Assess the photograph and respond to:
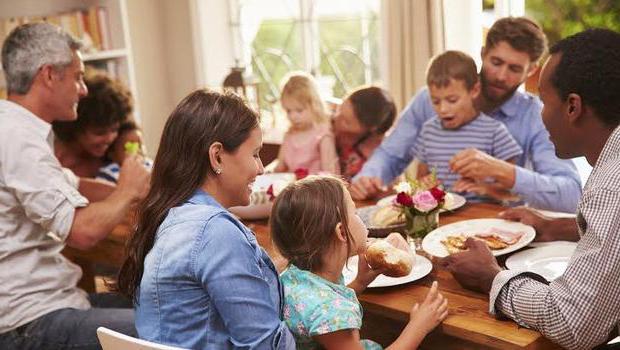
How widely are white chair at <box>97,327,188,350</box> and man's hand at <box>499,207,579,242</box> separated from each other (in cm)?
114

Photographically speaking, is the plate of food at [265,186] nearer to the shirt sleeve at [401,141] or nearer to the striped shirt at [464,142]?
the shirt sleeve at [401,141]

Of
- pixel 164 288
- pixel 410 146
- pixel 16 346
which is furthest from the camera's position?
pixel 410 146

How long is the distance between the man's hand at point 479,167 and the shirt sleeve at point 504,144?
24 centimetres

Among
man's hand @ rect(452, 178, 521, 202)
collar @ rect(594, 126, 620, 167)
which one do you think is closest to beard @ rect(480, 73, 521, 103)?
man's hand @ rect(452, 178, 521, 202)

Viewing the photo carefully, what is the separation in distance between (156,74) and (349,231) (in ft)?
13.3

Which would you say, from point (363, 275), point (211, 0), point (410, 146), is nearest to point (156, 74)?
point (211, 0)

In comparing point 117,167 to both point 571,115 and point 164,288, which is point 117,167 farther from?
point 571,115

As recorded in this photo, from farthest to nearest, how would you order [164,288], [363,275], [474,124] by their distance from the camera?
1. [474,124]
2. [363,275]
3. [164,288]

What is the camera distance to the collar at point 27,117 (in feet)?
7.34

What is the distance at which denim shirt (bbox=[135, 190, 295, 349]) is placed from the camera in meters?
1.40

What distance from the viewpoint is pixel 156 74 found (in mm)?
5391

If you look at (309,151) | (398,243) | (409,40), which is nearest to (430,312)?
(398,243)

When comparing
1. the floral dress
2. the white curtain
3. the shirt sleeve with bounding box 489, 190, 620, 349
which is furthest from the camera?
the white curtain

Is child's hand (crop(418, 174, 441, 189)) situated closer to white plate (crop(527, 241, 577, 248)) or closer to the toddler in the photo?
white plate (crop(527, 241, 577, 248))
